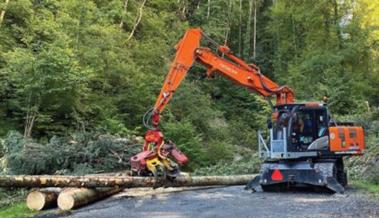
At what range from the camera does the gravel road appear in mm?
9852

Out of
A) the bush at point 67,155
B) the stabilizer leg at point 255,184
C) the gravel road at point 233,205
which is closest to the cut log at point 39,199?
the gravel road at point 233,205

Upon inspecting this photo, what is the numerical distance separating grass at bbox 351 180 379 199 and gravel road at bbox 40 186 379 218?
42cm

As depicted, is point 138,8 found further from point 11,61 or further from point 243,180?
point 243,180

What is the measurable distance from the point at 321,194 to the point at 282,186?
1.50m

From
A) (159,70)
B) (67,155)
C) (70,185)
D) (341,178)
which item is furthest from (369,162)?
(159,70)

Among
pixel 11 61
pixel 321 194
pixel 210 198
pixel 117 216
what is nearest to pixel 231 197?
pixel 210 198

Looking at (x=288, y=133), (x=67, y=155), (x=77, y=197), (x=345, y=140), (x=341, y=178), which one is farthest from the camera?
(x=67, y=155)

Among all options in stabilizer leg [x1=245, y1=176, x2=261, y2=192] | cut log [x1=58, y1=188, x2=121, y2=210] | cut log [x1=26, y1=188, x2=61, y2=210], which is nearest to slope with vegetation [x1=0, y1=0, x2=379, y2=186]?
cut log [x1=58, y1=188, x2=121, y2=210]

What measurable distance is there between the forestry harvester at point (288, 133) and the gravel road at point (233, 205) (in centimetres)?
50

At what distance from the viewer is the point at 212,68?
47.0ft

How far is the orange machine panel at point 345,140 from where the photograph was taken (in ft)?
44.7

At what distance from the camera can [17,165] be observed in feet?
46.8

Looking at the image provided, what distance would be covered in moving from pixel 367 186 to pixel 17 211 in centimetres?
916

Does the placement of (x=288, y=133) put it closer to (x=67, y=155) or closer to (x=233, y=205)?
(x=233, y=205)
